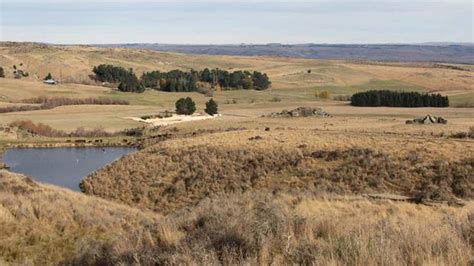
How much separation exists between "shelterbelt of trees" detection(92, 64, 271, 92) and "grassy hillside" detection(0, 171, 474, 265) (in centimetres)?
11360

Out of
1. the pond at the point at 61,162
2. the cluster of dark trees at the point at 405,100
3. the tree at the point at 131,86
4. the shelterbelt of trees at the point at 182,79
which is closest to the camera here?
the pond at the point at 61,162

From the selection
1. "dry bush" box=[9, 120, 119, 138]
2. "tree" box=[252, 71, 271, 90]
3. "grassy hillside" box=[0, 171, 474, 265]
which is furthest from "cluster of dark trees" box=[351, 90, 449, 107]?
"grassy hillside" box=[0, 171, 474, 265]

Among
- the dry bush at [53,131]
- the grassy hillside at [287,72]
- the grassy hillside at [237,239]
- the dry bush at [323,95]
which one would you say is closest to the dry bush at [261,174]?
the grassy hillside at [237,239]

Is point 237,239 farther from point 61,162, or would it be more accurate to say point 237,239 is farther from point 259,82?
point 259,82

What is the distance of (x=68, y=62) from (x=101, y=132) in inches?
3970

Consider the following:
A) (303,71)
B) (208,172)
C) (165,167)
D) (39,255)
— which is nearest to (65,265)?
(39,255)

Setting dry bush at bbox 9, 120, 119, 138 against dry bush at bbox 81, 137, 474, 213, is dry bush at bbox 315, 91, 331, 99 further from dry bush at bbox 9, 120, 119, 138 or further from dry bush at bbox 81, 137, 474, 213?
dry bush at bbox 81, 137, 474, 213

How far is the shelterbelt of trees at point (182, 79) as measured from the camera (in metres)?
129

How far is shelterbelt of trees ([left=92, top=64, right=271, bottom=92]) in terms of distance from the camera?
129 metres

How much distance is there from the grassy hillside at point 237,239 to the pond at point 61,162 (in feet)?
83.0

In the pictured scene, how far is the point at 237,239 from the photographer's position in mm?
7957

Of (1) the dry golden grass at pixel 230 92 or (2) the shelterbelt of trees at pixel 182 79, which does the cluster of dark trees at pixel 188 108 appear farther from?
(2) the shelterbelt of trees at pixel 182 79

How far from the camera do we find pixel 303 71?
181125 mm

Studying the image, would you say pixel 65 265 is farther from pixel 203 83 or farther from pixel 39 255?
pixel 203 83
